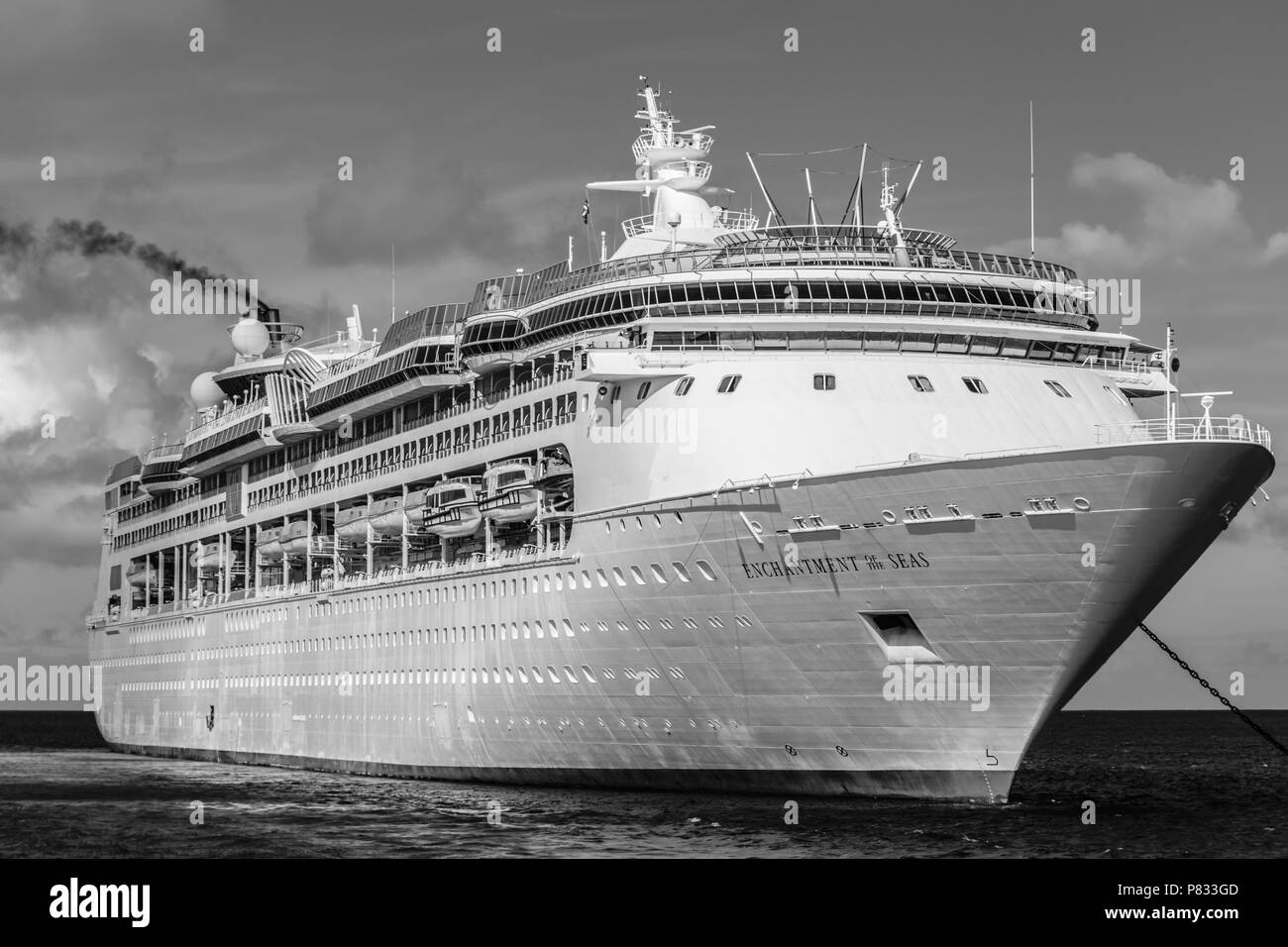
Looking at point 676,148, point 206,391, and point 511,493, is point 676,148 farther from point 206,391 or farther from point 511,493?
point 206,391

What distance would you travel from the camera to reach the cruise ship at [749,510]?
3372cm

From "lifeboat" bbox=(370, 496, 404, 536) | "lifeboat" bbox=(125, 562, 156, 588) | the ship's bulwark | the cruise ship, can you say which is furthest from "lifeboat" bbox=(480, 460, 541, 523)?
"lifeboat" bbox=(125, 562, 156, 588)

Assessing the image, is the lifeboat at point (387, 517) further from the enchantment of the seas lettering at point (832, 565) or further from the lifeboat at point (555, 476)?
the enchantment of the seas lettering at point (832, 565)

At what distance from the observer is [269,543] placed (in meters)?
64.0

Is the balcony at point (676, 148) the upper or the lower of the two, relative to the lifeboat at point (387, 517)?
upper

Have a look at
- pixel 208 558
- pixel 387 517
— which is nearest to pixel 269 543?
pixel 208 558

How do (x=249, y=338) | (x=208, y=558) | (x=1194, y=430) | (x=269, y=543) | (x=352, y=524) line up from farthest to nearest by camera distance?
(x=249, y=338), (x=208, y=558), (x=269, y=543), (x=352, y=524), (x=1194, y=430)

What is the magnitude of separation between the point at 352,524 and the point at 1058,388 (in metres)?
24.7

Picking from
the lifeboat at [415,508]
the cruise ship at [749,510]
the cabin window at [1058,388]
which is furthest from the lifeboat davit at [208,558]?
the cabin window at [1058,388]

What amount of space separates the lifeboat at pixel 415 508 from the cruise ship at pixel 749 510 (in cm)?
13

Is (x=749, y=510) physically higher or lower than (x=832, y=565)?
higher

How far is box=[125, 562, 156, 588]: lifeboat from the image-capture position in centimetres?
8081

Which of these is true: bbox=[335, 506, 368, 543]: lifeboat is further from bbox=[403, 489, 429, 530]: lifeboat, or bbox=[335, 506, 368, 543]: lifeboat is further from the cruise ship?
bbox=[403, 489, 429, 530]: lifeboat
